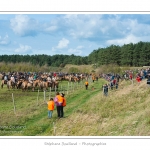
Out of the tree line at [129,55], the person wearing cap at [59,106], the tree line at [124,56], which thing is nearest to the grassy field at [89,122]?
the person wearing cap at [59,106]

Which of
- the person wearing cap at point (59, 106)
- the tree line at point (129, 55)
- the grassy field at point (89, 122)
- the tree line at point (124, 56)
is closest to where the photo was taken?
the grassy field at point (89, 122)

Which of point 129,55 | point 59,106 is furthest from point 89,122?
point 129,55

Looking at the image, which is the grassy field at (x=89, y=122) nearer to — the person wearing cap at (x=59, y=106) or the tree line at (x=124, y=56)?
the person wearing cap at (x=59, y=106)

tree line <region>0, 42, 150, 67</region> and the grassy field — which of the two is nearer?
the grassy field

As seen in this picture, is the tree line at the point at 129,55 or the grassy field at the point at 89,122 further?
the tree line at the point at 129,55

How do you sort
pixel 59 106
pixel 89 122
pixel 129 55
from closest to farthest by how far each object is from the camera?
pixel 89 122 < pixel 59 106 < pixel 129 55

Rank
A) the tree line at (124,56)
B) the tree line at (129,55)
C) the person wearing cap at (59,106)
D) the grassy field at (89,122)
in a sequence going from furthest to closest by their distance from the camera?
the tree line at (129,55)
the tree line at (124,56)
the person wearing cap at (59,106)
the grassy field at (89,122)

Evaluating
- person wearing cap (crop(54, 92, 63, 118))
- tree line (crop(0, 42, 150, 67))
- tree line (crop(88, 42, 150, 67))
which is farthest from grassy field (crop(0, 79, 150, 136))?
tree line (crop(88, 42, 150, 67))

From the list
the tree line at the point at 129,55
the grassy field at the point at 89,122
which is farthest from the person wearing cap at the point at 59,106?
the tree line at the point at 129,55

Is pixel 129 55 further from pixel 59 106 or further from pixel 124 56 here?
pixel 59 106

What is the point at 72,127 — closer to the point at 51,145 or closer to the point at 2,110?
the point at 51,145

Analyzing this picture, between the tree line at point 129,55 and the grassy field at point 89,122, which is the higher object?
the tree line at point 129,55

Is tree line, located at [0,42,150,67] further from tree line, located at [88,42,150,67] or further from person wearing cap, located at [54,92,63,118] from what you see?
person wearing cap, located at [54,92,63,118]

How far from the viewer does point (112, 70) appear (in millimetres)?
87438
